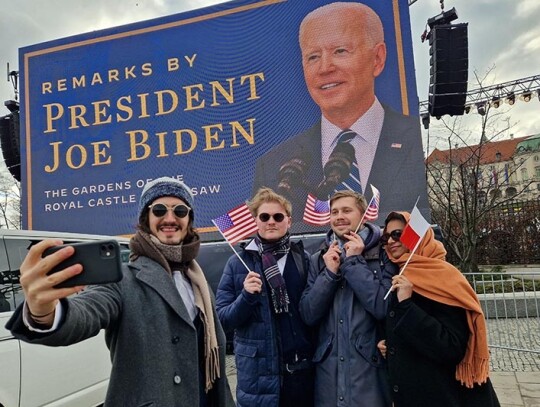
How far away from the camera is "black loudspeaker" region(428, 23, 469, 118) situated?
326 inches

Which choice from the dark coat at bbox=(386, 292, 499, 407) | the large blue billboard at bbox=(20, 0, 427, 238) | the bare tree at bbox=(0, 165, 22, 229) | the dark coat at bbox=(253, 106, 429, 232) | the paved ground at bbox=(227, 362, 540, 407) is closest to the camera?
the dark coat at bbox=(386, 292, 499, 407)

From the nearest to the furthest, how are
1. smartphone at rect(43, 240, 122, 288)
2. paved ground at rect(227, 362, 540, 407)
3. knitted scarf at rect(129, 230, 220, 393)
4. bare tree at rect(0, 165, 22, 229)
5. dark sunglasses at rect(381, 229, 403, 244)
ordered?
1. smartphone at rect(43, 240, 122, 288)
2. knitted scarf at rect(129, 230, 220, 393)
3. dark sunglasses at rect(381, 229, 403, 244)
4. paved ground at rect(227, 362, 540, 407)
5. bare tree at rect(0, 165, 22, 229)

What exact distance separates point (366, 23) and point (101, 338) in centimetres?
697

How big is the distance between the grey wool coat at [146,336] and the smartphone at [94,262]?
0.79ft

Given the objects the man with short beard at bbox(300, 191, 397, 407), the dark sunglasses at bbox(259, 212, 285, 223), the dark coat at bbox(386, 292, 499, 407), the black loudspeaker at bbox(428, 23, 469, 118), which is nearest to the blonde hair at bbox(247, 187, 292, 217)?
the dark sunglasses at bbox(259, 212, 285, 223)

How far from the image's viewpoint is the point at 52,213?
9258 mm

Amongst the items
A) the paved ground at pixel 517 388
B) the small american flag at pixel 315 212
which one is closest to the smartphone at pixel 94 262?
the paved ground at pixel 517 388

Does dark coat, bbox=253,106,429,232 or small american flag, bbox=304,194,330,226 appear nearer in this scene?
small american flag, bbox=304,194,330,226

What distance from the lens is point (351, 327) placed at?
2180mm

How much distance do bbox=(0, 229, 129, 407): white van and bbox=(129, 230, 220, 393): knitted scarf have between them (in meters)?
1.66

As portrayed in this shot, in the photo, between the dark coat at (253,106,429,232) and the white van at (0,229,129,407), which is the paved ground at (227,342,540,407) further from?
the dark coat at (253,106,429,232)

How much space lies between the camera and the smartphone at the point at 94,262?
3.17ft

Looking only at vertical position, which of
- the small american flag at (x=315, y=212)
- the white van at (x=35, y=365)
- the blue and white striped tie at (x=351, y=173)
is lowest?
the white van at (x=35, y=365)

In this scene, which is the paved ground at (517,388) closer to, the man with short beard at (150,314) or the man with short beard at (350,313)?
the man with short beard at (350,313)
